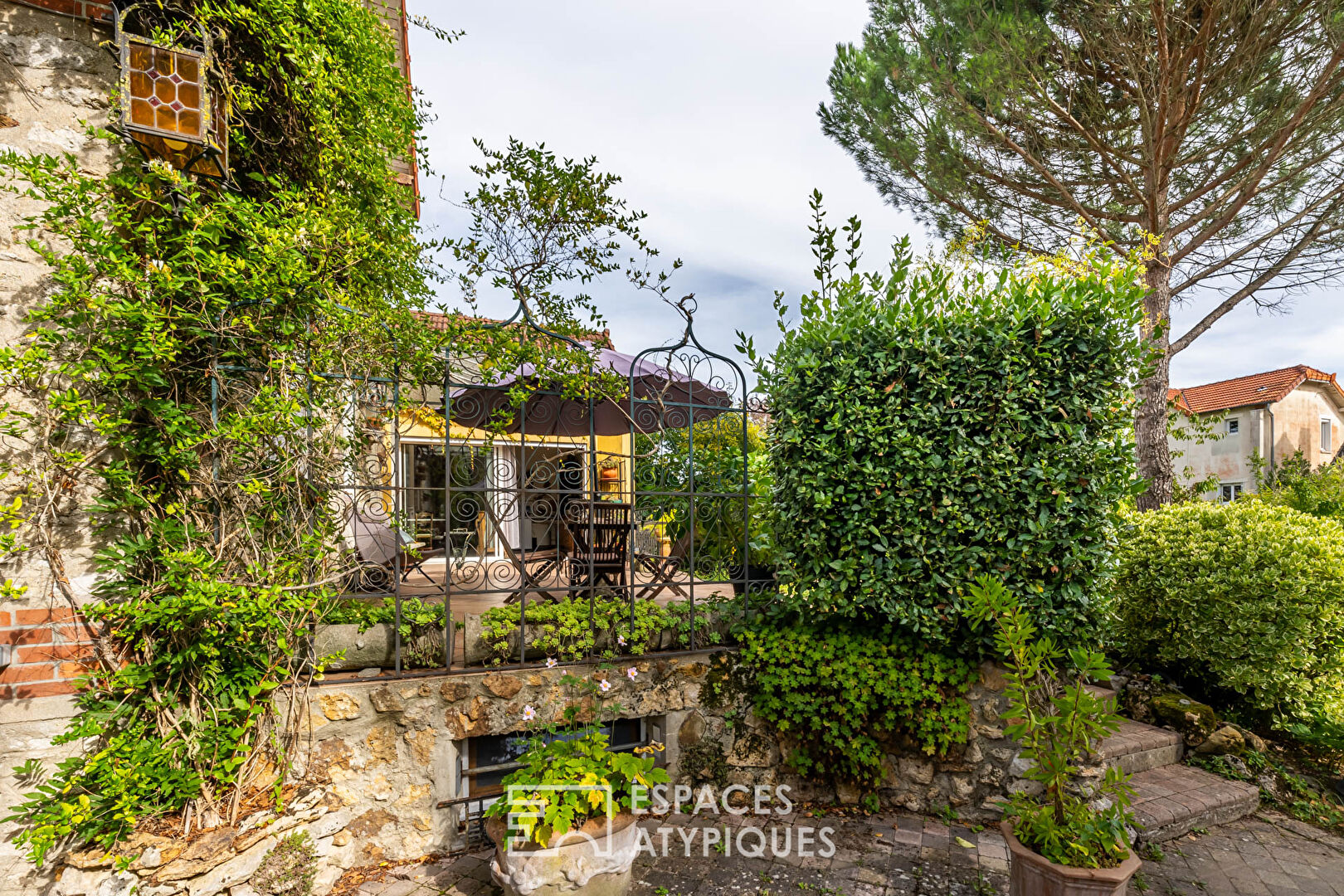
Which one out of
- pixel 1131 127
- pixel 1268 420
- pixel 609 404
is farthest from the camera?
pixel 1268 420

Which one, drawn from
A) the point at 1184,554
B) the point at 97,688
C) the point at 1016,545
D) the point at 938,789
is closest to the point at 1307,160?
the point at 1184,554

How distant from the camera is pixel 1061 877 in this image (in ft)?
7.61

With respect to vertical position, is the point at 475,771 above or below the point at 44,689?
below

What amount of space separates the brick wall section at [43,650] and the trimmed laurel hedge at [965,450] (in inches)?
135

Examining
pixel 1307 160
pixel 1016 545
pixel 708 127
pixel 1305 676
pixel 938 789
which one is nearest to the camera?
pixel 1016 545

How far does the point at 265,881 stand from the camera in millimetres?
2541

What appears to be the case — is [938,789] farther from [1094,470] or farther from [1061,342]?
[1061,342]

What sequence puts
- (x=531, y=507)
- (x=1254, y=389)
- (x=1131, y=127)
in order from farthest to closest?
(x=1254, y=389), (x=1131, y=127), (x=531, y=507)

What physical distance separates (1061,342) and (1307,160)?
A: 24.2ft

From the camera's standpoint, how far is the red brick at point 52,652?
2.36m

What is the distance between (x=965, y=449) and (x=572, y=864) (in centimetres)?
284

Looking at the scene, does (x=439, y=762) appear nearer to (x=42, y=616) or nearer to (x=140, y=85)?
(x=42, y=616)

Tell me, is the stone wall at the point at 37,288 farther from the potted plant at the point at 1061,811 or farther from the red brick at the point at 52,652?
the potted plant at the point at 1061,811
